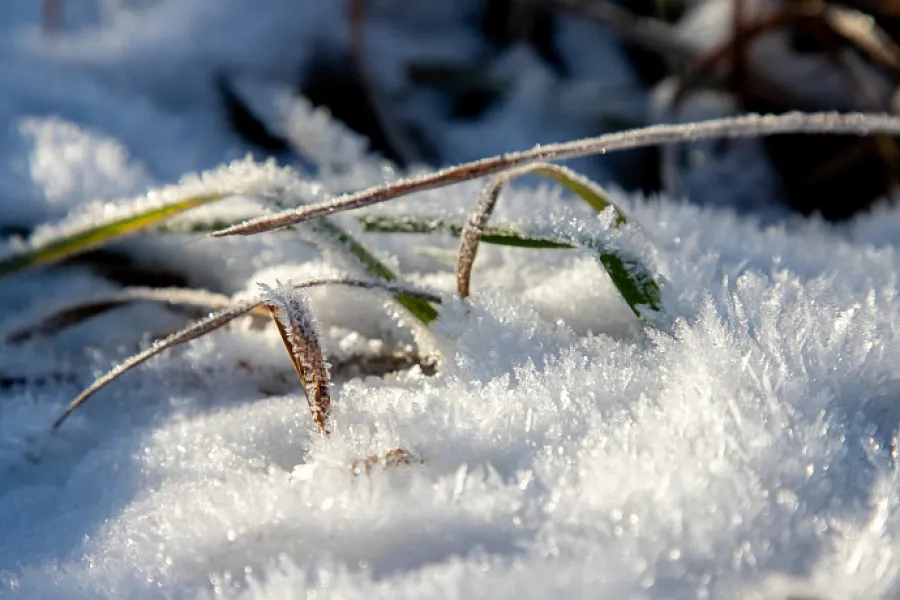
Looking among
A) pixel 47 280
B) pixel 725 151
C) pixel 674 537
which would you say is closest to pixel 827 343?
pixel 674 537

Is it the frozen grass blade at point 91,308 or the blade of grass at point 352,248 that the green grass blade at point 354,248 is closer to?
the blade of grass at point 352,248

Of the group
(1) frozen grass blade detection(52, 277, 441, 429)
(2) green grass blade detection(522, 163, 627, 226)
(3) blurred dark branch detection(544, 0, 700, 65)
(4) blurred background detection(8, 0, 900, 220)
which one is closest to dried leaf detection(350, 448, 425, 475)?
(1) frozen grass blade detection(52, 277, 441, 429)

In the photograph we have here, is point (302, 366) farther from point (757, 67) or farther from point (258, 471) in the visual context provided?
point (757, 67)

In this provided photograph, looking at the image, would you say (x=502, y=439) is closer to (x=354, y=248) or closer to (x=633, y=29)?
(x=354, y=248)

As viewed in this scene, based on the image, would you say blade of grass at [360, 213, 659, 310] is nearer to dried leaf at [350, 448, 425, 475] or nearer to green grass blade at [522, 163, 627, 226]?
green grass blade at [522, 163, 627, 226]

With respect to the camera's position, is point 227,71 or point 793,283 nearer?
point 793,283

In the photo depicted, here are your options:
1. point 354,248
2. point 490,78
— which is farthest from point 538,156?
point 490,78
